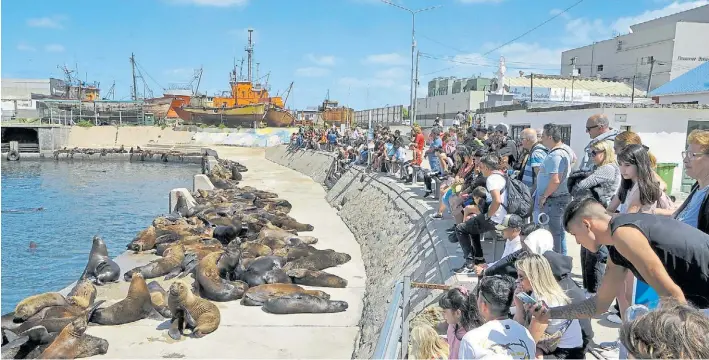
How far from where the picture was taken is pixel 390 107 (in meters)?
49.8

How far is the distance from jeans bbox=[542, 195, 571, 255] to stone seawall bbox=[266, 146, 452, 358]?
5.02ft

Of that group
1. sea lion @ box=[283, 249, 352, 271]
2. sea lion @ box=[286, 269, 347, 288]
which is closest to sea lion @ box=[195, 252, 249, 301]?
sea lion @ box=[286, 269, 347, 288]

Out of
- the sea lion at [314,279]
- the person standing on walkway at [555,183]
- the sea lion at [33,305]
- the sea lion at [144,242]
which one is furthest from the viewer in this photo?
the sea lion at [144,242]

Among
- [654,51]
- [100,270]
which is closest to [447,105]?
[654,51]

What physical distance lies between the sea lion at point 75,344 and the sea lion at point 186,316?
1.09m

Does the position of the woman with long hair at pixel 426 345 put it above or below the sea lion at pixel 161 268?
above

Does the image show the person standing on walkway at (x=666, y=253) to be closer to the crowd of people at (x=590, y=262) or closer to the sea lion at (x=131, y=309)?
the crowd of people at (x=590, y=262)

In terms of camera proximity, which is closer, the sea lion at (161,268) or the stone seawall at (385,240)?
the stone seawall at (385,240)

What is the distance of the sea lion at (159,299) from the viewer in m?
9.62

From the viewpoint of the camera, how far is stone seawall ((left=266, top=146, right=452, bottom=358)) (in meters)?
8.55

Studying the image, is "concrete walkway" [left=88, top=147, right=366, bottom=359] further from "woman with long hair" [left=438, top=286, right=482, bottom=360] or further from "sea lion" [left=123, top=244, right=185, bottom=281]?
"woman with long hair" [left=438, top=286, right=482, bottom=360]

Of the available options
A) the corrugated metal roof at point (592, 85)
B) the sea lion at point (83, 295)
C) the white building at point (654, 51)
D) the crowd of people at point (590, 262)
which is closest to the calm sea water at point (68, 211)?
the sea lion at point (83, 295)

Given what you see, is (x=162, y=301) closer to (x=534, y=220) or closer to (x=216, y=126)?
(x=534, y=220)

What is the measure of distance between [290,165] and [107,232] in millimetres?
19503
